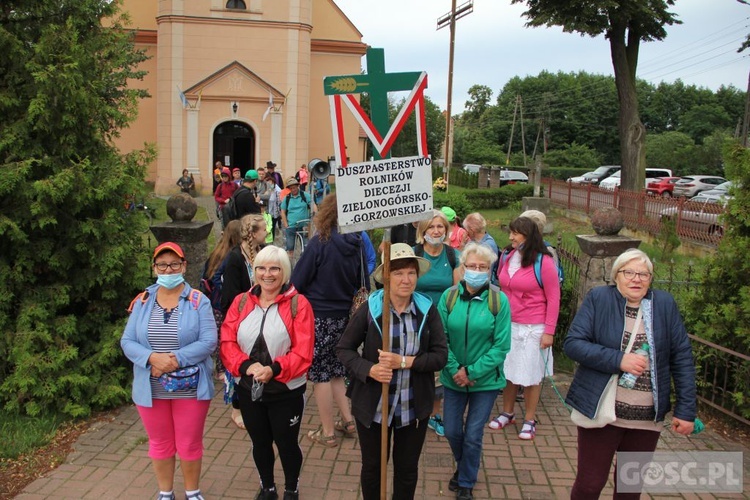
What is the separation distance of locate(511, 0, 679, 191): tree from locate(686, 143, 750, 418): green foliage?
1674 cm

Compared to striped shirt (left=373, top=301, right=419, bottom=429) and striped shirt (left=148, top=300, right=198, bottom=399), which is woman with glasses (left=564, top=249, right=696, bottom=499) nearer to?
striped shirt (left=373, top=301, right=419, bottom=429)

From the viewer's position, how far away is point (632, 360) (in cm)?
320

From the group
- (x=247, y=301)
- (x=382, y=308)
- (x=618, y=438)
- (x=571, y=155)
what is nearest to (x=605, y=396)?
(x=618, y=438)

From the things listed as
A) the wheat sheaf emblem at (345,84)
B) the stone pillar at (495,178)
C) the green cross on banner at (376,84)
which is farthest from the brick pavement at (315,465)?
the stone pillar at (495,178)

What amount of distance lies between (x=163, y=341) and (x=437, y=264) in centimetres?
226

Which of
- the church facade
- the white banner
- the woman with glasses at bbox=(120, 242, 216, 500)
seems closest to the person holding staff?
the white banner

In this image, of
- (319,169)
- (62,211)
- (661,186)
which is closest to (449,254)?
(62,211)

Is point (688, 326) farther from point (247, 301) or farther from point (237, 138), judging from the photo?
point (237, 138)

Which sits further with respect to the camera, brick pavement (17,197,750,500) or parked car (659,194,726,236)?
parked car (659,194,726,236)

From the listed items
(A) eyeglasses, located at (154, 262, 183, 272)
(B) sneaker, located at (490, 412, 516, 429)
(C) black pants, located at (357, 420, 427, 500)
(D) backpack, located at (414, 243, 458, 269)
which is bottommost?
(B) sneaker, located at (490, 412, 516, 429)

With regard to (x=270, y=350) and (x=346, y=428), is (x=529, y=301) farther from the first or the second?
(x=270, y=350)

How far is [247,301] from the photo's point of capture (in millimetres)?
3771

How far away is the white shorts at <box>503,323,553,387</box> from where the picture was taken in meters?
4.86

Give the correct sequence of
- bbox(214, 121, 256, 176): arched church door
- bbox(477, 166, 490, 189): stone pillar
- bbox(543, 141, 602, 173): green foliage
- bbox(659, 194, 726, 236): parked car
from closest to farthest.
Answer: bbox(659, 194, 726, 236): parked car < bbox(214, 121, 256, 176): arched church door < bbox(477, 166, 490, 189): stone pillar < bbox(543, 141, 602, 173): green foliage
